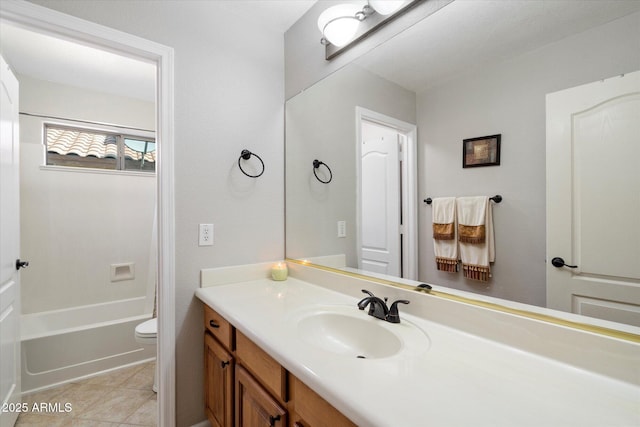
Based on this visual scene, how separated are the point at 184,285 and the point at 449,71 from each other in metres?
1.59

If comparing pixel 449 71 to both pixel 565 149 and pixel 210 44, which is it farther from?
pixel 210 44

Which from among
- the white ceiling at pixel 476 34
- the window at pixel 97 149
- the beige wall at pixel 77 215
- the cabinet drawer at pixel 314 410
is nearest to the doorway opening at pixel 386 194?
the white ceiling at pixel 476 34

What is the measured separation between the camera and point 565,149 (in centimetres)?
78

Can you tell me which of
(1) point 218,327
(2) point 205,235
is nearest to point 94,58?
(2) point 205,235

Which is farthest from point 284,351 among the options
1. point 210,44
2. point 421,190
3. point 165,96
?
point 210,44

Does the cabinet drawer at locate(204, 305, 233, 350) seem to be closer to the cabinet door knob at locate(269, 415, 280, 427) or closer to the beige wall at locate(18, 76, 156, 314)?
the cabinet door knob at locate(269, 415, 280, 427)

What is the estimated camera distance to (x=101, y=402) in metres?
1.92

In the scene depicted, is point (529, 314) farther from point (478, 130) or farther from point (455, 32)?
point (455, 32)

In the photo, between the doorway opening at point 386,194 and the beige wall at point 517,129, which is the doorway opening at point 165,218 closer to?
the doorway opening at point 386,194

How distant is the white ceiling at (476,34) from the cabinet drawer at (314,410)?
3.72 ft

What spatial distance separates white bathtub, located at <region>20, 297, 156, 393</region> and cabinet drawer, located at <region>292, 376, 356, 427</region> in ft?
7.68

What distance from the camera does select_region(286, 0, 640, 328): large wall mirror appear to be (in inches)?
28.8

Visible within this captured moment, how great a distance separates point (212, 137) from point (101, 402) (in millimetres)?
1942

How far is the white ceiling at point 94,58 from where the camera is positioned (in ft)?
5.55
